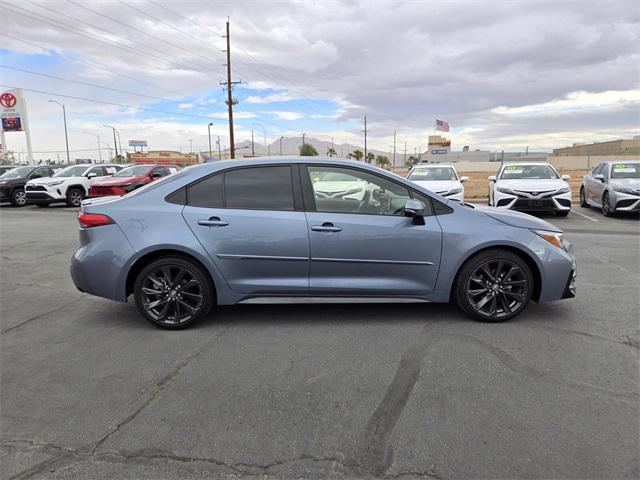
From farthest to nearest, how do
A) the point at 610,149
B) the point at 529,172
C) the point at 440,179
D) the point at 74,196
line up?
the point at 610,149 < the point at 74,196 < the point at 440,179 < the point at 529,172

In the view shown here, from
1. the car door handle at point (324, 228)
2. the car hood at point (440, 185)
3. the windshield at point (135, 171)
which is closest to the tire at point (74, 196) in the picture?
the windshield at point (135, 171)

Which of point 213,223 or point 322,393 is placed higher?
point 213,223

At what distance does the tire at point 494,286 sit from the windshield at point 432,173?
9444 mm

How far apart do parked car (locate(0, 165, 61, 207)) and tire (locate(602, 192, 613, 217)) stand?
19369 millimetres

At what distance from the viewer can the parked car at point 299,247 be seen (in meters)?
4.16

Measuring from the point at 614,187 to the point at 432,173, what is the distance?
15.6 ft

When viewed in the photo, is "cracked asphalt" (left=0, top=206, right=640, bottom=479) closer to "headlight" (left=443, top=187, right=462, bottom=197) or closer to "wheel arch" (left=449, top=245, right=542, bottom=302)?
"wheel arch" (left=449, top=245, right=542, bottom=302)

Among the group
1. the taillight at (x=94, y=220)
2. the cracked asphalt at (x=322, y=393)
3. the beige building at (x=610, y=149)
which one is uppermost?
the beige building at (x=610, y=149)

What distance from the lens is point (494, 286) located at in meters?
4.31

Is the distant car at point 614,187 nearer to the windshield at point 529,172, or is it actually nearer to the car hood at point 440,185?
the windshield at point 529,172

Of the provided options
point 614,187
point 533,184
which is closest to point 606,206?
point 614,187

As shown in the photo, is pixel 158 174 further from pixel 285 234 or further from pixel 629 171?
pixel 629 171

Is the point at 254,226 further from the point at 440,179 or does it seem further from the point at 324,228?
the point at 440,179

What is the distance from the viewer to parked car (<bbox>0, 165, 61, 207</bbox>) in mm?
17594
